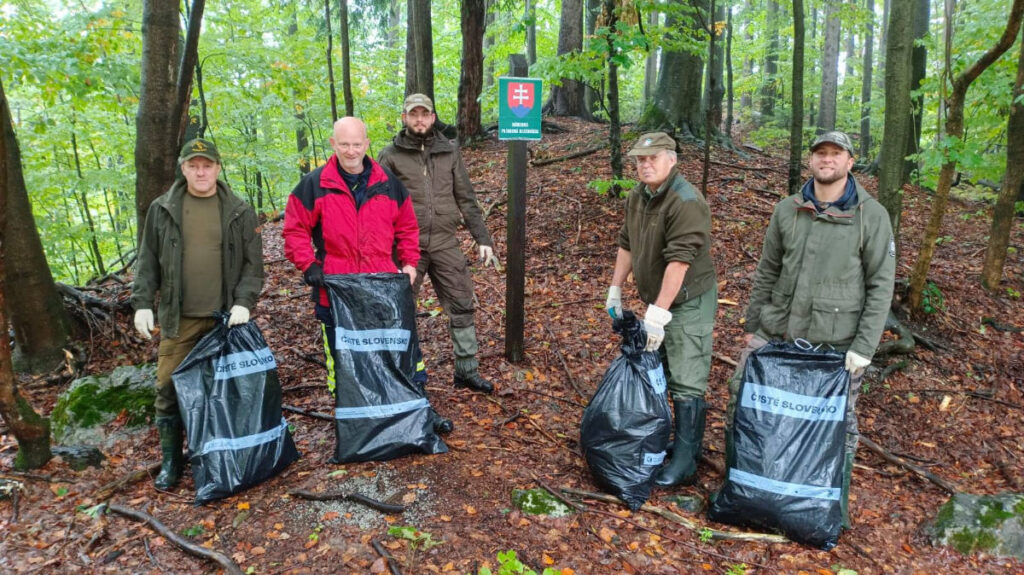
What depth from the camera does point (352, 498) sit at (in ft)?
9.60

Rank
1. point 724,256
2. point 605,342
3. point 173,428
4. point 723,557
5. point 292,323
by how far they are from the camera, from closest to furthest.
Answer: point 723,557, point 173,428, point 605,342, point 292,323, point 724,256

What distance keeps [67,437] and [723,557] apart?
4.27 metres

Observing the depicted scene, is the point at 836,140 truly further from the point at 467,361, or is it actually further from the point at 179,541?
the point at 179,541

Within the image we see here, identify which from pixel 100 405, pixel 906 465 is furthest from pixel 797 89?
pixel 100 405

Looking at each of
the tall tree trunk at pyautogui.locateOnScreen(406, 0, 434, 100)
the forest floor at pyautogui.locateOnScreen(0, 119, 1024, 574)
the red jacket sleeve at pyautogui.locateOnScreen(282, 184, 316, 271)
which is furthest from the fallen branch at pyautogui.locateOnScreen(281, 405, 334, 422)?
the tall tree trunk at pyautogui.locateOnScreen(406, 0, 434, 100)

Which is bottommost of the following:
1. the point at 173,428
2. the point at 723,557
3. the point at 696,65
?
the point at 723,557

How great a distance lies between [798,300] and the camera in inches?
113

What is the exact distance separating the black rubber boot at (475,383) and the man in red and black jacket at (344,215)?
1132mm

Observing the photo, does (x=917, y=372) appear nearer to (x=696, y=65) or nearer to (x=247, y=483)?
(x=247, y=483)

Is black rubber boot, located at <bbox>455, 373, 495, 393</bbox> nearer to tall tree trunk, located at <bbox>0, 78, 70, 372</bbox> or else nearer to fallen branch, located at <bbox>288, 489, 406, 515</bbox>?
fallen branch, located at <bbox>288, 489, 406, 515</bbox>

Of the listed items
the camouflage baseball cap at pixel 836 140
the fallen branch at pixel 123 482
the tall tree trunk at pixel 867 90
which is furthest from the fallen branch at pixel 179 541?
the tall tree trunk at pixel 867 90

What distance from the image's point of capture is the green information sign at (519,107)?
13.1 feet

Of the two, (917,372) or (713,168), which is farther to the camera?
(713,168)

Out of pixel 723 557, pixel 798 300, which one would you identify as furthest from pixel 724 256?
pixel 723 557
